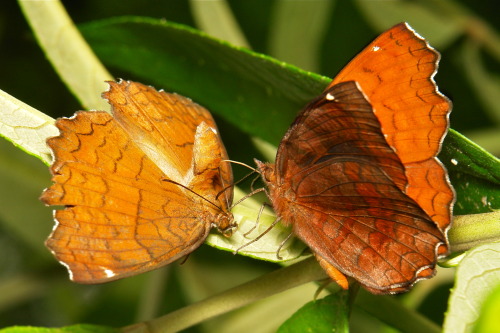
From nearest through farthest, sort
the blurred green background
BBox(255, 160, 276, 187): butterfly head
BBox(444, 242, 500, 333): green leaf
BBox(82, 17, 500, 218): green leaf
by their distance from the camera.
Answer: BBox(444, 242, 500, 333): green leaf
BBox(82, 17, 500, 218): green leaf
BBox(255, 160, 276, 187): butterfly head
the blurred green background

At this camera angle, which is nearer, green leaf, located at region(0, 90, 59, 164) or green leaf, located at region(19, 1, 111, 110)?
green leaf, located at region(0, 90, 59, 164)

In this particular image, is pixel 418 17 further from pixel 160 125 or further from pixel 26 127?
pixel 26 127

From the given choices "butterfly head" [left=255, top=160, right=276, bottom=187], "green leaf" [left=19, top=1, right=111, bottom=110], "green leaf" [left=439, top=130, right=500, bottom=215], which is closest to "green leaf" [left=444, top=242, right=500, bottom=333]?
"green leaf" [left=439, top=130, right=500, bottom=215]

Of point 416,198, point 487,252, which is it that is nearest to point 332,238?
point 416,198

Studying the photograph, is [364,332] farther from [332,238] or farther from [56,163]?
[56,163]

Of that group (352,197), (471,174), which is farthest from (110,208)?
(471,174)

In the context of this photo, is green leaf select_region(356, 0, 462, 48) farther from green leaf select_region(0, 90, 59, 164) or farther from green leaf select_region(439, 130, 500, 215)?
green leaf select_region(0, 90, 59, 164)

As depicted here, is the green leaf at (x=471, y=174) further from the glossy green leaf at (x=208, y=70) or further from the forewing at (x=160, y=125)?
the forewing at (x=160, y=125)
